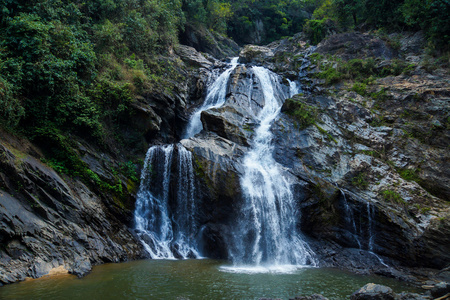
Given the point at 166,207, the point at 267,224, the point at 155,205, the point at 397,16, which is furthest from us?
the point at 397,16

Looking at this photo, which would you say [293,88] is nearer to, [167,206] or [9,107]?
[167,206]

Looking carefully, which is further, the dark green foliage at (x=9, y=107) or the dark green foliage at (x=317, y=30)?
the dark green foliage at (x=317, y=30)

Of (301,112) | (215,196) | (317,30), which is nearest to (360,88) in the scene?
(301,112)

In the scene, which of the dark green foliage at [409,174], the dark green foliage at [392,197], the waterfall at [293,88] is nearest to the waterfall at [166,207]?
the dark green foliage at [392,197]

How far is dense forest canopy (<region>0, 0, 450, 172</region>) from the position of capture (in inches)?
470

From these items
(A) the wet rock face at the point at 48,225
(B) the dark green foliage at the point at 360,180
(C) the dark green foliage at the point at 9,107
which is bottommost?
(A) the wet rock face at the point at 48,225

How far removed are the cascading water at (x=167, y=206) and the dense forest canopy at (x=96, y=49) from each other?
3372 mm

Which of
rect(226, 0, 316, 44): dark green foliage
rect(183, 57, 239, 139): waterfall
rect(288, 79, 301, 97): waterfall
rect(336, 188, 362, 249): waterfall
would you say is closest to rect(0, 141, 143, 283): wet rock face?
rect(183, 57, 239, 139): waterfall

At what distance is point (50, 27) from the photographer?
515 inches

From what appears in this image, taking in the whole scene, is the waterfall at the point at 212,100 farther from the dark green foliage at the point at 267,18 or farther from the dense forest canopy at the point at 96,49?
the dark green foliage at the point at 267,18

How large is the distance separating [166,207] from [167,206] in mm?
77

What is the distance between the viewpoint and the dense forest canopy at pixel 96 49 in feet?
39.2

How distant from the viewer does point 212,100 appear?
23188mm

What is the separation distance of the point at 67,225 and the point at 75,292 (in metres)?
3.83
